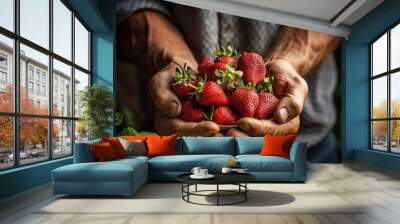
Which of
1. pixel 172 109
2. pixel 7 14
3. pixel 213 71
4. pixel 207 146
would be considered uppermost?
pixel 7 14

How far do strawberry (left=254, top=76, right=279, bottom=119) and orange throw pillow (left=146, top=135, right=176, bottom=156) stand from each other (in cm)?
200

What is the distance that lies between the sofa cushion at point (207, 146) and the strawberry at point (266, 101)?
1289 millimetres

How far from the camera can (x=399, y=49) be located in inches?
275

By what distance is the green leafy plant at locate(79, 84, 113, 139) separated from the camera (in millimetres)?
6750

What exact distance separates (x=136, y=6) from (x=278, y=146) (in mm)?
4158

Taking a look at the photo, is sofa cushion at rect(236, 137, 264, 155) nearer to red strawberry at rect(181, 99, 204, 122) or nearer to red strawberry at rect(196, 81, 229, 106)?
red strawberry at rect(196, 81, 229, 106)

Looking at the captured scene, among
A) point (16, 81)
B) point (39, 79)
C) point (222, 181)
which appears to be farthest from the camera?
point (39, 79)

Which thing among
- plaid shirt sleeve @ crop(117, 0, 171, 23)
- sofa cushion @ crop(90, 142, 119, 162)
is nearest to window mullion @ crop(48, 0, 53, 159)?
sofa cushion @ crop(90, 142, 119, 162)

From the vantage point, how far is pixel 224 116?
712 cm

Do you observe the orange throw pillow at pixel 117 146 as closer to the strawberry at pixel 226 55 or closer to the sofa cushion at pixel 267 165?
the sofa cushion at pixel 267 165

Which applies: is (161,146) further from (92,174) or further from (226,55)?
(226,55)

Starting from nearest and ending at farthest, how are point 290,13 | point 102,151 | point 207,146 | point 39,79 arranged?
point 102,151 → point 39,79 → point 207,146 → point 290,13

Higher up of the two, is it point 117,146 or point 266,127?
point 266,127

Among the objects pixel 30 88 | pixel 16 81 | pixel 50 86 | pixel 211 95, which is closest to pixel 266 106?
pixel 211 95
